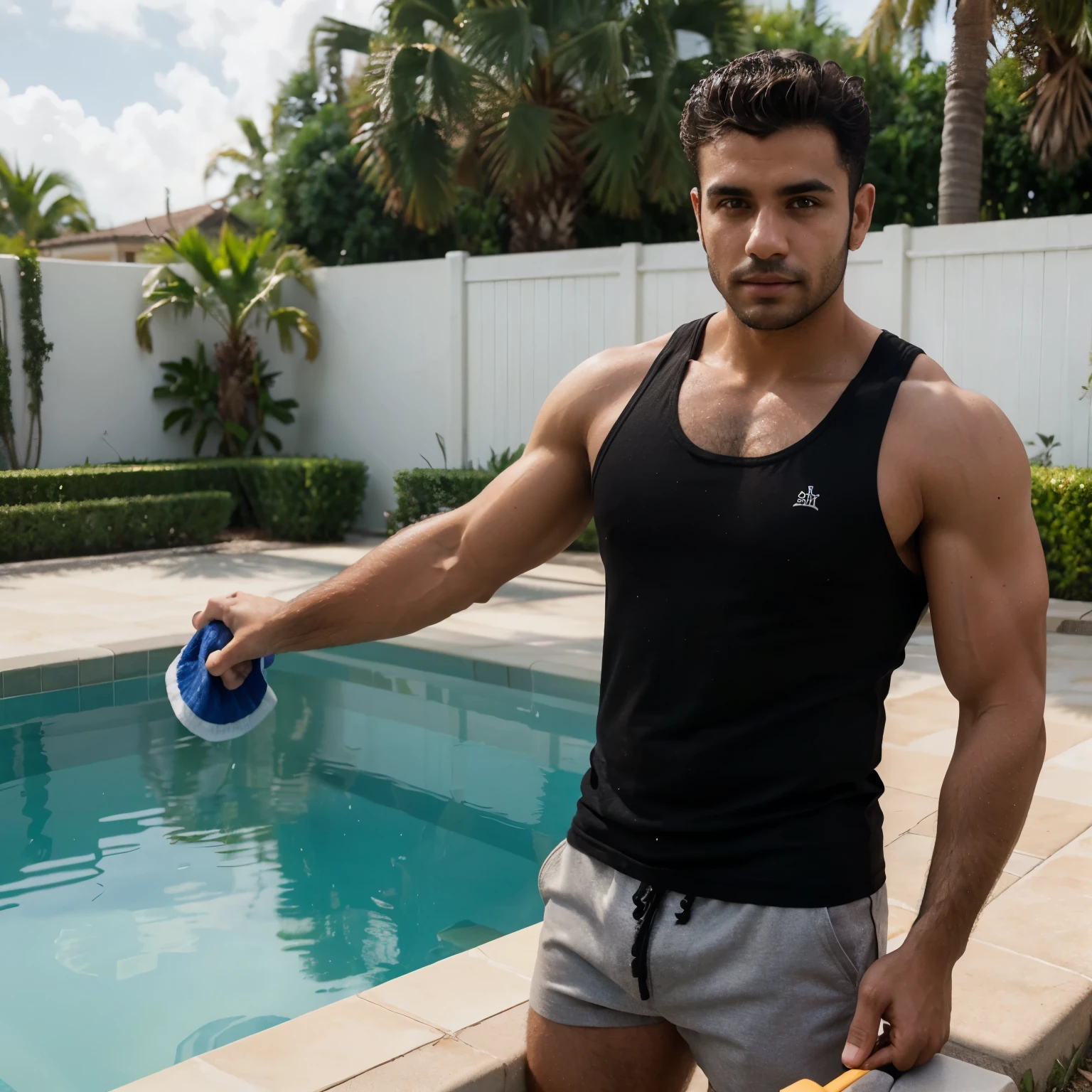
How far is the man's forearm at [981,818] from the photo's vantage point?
1.50 metres

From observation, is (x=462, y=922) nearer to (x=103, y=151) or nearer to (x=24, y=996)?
(x=24, y=996)

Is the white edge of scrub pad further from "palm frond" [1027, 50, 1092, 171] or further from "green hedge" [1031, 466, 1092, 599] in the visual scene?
"palm frond" [1027, 50, 1092, 171]

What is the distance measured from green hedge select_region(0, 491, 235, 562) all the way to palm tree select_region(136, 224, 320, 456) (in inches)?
73.6

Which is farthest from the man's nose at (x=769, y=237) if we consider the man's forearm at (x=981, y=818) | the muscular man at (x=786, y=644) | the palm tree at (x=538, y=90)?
the palm tree at (x=538, y=90)

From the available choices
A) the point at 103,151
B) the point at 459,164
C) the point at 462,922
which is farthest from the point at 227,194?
the point at 462,922

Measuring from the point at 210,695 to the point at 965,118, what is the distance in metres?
10.3

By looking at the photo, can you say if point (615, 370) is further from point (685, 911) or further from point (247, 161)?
point (247, 161)

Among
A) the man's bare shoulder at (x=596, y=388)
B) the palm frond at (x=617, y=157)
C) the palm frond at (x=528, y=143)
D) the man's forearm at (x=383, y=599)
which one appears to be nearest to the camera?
the man's bare shoulder at (x=596, y=388)

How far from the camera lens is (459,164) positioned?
1435cm

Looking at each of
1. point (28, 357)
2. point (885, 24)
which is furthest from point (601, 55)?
point (28, 357)

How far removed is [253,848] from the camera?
496 cm

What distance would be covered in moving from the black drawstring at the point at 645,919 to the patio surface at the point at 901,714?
2.88 ft

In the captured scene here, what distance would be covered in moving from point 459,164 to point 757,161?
13407 mm

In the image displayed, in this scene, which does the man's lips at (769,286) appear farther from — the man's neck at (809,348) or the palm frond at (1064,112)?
the palm frond at (1064,112)
